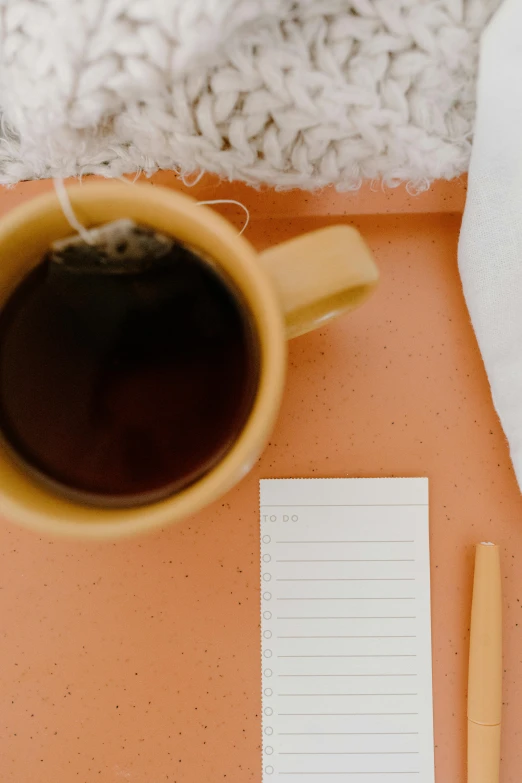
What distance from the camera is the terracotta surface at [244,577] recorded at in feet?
1.39

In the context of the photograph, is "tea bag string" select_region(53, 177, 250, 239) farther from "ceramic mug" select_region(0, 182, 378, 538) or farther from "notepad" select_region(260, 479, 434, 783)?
"notepad" select_region(260, 479, 434, 783)

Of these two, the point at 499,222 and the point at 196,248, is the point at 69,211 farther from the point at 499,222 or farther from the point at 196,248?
the point at 499,222

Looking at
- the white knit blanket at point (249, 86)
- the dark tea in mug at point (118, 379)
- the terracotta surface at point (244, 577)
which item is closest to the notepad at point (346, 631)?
the terracotta surface at point (244, 577)

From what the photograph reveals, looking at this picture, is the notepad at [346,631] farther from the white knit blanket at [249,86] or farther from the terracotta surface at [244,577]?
the white knit blanket at [249,86]

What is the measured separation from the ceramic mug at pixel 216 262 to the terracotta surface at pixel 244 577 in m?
0.13

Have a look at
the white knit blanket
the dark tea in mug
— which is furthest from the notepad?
the white knit blanket

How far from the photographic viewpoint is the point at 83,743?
43cm

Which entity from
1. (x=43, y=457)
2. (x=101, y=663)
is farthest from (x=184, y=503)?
(x=101, y=663)

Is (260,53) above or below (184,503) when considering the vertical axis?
above

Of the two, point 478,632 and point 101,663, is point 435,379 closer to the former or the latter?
point 478,632

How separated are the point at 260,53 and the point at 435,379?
0.78 ft

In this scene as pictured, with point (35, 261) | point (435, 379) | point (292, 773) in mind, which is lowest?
point (292, 773)

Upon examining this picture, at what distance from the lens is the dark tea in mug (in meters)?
0.33

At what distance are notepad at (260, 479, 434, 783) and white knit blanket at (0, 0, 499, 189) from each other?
0.22 m
